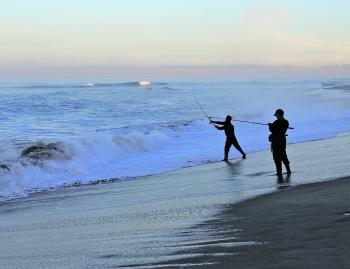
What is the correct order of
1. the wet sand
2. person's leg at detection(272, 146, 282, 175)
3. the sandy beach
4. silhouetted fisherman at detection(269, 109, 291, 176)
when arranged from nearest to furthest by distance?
the wet sand → the sandy beach → person's leg at detection(272, 146, 282, 175) → silhouetted fisherman at detection(269, 109, 291, 176)

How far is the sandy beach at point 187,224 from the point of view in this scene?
4.57 metres

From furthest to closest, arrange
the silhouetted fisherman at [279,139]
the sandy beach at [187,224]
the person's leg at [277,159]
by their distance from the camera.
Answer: the silhouetted fisherman at [279,139], the person's leg at [277,159], the sandy beach at [187,224]

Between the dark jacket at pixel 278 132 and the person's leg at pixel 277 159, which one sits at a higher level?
the dark jacket at pixel 278 132

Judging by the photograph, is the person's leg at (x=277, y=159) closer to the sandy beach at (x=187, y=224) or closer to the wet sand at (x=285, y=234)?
the sandy beach at (x=187, y=224)

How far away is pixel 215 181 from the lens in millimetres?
11000

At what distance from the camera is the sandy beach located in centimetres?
457

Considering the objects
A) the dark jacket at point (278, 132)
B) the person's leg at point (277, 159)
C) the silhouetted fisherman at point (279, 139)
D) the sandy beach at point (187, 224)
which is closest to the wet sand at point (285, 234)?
the sandy beach at point (187, 224)

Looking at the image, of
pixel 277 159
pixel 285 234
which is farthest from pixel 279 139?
pixel 285 234

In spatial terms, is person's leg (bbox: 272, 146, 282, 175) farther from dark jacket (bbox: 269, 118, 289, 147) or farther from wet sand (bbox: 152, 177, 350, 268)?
wet sand (bbox: 152, 177, 350, 268)

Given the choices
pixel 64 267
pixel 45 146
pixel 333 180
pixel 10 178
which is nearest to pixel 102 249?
pixel 64 267

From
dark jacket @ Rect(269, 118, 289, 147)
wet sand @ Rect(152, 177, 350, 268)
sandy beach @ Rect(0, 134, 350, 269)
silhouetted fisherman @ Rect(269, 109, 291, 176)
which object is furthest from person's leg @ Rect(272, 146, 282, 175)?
wet sand @ Rect(152, 177, 350, 268)

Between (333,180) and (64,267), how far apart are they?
5502 millimetres

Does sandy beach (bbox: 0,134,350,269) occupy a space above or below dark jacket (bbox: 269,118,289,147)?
below

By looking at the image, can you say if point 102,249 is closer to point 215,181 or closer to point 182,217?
point 182,217
